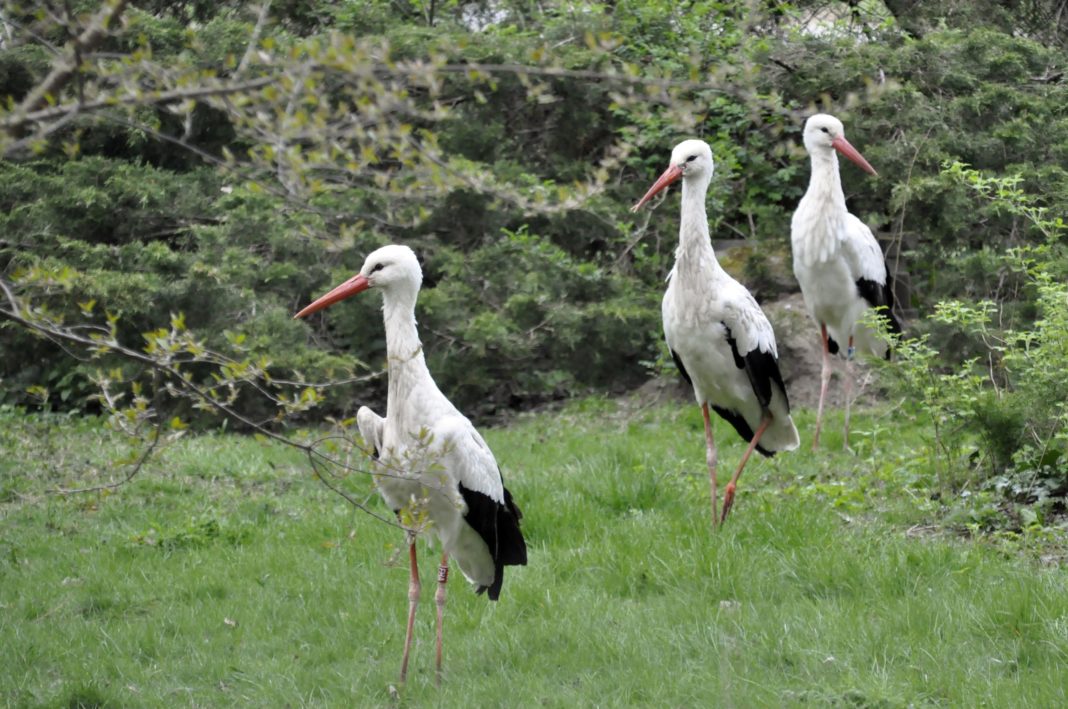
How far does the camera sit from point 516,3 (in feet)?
43.8

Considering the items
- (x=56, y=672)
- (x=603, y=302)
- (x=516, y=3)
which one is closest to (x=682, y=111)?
(x=56, y=672)

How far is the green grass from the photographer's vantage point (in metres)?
4.83

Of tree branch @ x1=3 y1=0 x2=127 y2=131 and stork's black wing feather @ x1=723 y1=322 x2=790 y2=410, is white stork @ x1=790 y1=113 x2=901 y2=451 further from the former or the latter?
tree branch @ x1=3 y1=0 x2=127 y2=131

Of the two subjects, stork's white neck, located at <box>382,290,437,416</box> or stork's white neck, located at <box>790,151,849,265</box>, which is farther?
stork's white neck, located at <box>790,151,849,265</box>

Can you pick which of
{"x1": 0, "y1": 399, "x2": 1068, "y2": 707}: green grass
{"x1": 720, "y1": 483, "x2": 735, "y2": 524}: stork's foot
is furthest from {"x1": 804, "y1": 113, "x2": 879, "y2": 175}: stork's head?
{"x1": 720, "y1": 483, "x2": 735, "y2": 524}: stork's foot

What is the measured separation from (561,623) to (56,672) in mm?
2124

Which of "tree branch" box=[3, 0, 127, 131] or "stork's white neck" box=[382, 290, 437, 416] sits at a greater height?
"tree branch" box=[3, 0, 127, 131]

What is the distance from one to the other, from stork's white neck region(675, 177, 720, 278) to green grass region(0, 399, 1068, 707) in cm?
122

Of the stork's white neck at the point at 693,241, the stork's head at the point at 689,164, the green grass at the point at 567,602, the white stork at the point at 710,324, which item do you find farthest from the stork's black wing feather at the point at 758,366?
the stork's head at the point at 689,164

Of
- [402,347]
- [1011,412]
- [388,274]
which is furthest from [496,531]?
[1011,412]

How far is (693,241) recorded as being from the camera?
24.0 feet

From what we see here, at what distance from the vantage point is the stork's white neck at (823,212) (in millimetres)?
9375

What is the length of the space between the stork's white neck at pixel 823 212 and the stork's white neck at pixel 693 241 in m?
2.26

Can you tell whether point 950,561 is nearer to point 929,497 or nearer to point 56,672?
point 929,497
